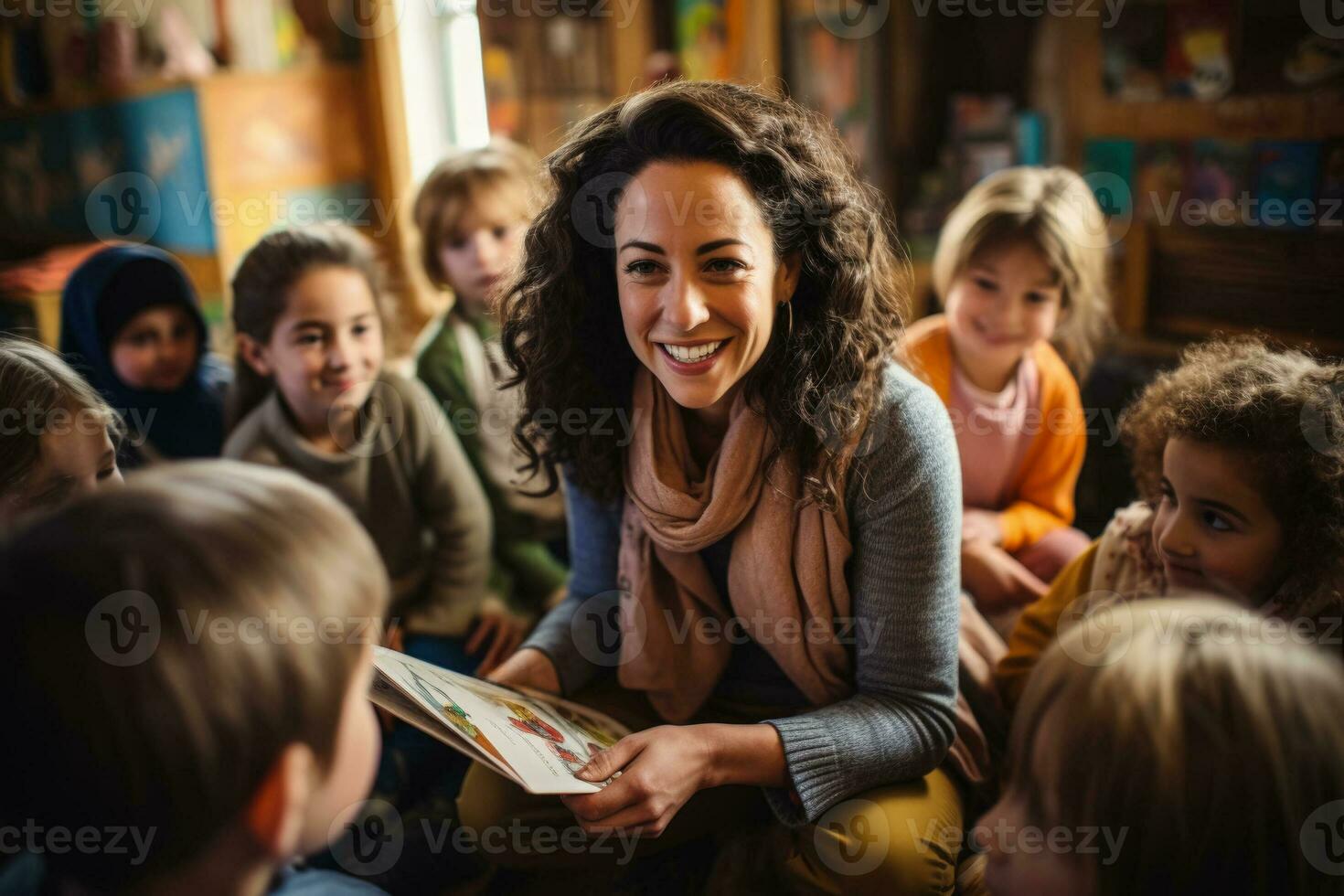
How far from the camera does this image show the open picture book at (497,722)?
1.05 m

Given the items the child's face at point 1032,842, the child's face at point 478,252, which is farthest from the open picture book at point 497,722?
the child's face at point 478,252

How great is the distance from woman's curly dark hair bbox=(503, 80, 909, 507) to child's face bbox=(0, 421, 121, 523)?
583 mm

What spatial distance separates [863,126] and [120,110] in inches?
107

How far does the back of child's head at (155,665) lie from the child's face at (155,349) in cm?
140

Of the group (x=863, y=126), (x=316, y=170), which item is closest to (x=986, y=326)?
(x=863, y=126)

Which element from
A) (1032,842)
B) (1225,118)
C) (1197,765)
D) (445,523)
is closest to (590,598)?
(445,523)

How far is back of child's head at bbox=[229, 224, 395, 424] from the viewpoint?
6.26 feet

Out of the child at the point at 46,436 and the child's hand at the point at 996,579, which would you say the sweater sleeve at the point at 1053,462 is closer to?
the child's hand at the point at 996,579

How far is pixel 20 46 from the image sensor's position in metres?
3.95

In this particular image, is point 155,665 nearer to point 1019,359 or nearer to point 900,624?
point 900,624

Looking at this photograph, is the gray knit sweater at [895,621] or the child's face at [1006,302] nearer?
the gray knit sweater at [895,621]

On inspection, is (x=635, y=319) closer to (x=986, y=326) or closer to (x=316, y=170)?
(x=986, y=326)

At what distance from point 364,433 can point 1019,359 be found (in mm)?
1297

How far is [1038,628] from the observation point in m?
1.52
